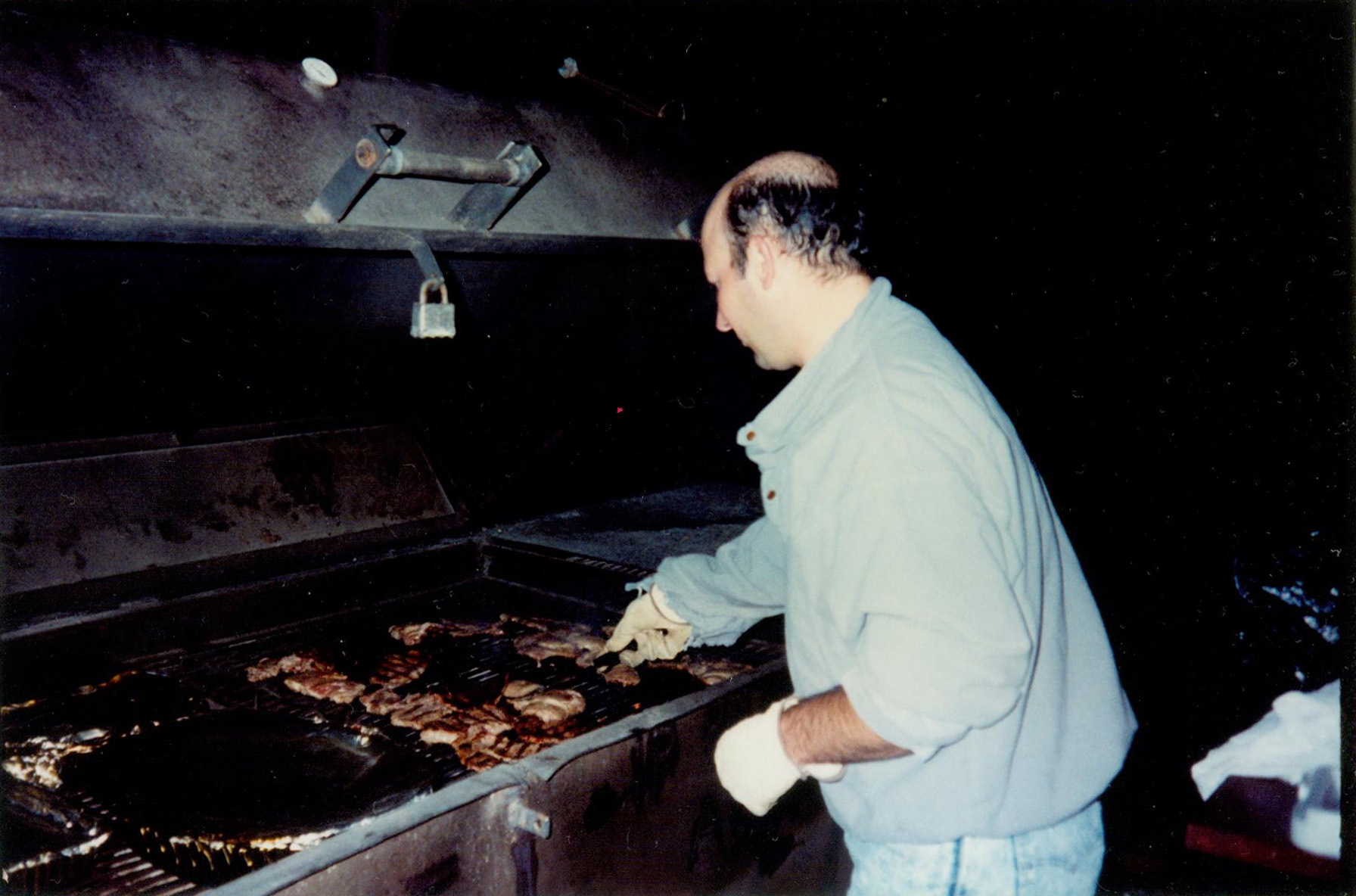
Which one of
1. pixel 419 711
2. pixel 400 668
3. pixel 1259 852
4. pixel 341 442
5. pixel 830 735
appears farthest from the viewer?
pixel 341 442

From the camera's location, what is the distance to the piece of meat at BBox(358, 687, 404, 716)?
2.73 m

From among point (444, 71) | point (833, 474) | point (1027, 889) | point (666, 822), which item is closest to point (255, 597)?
point (666, 822)

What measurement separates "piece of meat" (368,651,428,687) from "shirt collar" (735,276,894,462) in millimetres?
1778

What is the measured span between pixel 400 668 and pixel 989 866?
82.9 inches

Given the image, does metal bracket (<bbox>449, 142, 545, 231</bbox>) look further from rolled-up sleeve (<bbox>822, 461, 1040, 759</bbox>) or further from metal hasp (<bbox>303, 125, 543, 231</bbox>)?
rolled-up sleeve (<bbox>822, 461, 1040, 759</bbox>)

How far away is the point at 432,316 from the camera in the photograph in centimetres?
199

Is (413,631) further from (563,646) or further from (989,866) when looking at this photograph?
(989,866)

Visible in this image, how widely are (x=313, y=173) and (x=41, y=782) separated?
1.79 metres

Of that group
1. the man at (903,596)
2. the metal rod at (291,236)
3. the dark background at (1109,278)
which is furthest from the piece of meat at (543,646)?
the metal rod at (291,236)

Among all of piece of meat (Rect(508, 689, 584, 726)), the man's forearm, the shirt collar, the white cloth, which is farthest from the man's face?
the white cloth

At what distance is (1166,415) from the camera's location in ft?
18.9

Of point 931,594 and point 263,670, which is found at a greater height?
point 931,594

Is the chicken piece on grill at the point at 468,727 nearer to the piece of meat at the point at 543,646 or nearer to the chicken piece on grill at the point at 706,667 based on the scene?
the piece of meat at the point at 543,646

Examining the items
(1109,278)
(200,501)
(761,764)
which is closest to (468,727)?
(761,764)
